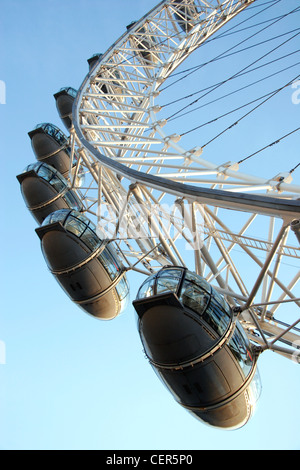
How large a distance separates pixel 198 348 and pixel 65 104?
773 inches

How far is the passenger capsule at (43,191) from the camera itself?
55.5 ft

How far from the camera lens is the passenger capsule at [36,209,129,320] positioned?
1216 cm

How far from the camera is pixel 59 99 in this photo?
80.6ft

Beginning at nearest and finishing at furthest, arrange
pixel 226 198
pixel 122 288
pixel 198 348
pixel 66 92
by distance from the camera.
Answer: pixel 226 198 → pixel 198 348 → pixel 122 288 → pixel 66 92

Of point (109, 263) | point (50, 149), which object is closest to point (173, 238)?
point (109, 263)

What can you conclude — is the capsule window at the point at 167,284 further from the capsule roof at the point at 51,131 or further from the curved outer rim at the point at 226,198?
the capsule roof at the point at 51,131

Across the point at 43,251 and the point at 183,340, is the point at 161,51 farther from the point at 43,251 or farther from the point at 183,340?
the point at 183,340

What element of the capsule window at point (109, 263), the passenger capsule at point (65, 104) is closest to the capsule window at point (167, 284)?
the capsule window at point (109, 263)

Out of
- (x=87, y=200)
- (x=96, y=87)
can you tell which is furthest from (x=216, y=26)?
(x=87, y=200)

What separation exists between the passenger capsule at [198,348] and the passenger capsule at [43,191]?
9.25 m

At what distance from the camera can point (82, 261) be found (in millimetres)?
12242

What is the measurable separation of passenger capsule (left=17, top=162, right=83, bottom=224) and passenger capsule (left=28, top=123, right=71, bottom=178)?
12.2ft

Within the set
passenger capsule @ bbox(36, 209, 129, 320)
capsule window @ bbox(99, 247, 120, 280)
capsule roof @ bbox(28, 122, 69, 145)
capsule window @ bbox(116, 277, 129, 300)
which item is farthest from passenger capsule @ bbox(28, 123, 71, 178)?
capsule window @ bbox(99, 247, 120, 280)

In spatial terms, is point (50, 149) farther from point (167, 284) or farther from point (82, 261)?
point (167, 284)
